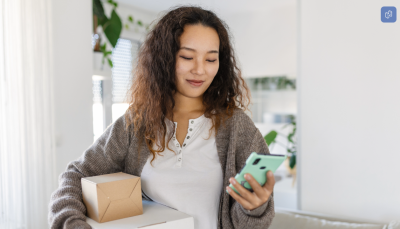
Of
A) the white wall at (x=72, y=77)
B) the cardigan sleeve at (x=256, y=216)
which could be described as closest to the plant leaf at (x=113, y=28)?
the white wall at (x=72, y=77)

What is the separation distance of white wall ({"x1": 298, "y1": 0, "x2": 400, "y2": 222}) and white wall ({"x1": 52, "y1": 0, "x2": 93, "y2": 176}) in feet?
3.60

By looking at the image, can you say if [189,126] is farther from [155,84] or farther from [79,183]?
[79,183]

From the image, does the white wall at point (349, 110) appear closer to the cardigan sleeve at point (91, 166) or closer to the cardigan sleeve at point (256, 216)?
the cardigan sleeve at point (256, 216)

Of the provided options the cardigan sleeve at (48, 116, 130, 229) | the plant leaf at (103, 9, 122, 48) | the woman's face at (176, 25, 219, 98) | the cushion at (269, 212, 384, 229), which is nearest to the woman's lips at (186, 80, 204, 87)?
the woman's face at (176, 25, 219, 98)

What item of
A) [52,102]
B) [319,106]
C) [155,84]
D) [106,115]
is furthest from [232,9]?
[155,84]

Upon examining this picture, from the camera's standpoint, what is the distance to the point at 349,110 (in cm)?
159

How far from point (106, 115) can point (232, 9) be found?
1808 mm

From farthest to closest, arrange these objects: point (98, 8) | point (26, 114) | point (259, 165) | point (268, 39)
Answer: point (268, 39), point (98, 8), point (26, 114), point (259, 165)

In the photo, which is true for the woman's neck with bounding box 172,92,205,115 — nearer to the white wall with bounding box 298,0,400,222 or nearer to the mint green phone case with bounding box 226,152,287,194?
the mint green phone case with bounding box 226,152,287,194

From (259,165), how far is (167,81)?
→ 0.45 metres

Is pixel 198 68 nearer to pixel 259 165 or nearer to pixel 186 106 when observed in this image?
pixel 186 106

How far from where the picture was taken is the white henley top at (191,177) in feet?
3.27

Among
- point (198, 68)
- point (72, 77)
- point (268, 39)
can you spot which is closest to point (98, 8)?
point (72, 77)

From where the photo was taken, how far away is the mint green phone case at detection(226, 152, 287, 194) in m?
0.72
